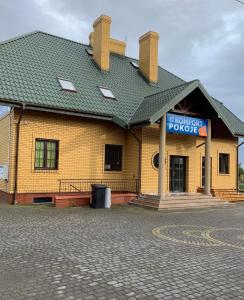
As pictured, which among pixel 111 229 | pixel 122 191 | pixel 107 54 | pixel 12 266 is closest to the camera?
pixel 12 266

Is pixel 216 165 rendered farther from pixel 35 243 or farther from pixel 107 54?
pixel 35 243

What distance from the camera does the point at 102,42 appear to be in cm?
2064

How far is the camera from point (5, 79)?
15.5 meters

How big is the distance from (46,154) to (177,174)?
24.0ft

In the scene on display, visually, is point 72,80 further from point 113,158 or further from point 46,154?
point 113,158

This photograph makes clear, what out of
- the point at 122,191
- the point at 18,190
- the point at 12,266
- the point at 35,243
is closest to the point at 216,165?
the point at 122,191

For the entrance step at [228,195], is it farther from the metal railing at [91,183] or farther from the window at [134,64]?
the window at [134,64]

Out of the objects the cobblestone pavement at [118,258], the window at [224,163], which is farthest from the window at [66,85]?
the window at [224,163]

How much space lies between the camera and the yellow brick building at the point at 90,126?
1540 cm

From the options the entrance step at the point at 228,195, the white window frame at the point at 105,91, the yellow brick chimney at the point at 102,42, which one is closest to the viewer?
the white window frame at the point at 105,91

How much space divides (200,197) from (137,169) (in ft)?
10.7

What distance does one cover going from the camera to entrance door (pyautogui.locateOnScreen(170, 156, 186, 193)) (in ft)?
63.3

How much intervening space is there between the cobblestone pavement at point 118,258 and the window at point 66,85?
6959 mm

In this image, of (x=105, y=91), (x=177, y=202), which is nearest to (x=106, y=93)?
(x=105, y=91)
